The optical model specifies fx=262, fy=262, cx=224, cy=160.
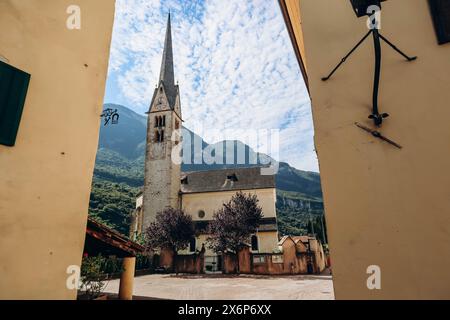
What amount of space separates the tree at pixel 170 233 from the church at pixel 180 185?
9.85ft

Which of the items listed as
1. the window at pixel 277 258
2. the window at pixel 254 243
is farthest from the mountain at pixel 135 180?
the window at pixel 277 258

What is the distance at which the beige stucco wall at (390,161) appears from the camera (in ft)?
6.13

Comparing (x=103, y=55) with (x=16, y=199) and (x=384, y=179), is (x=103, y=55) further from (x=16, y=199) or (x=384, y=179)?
(x=384, y=179)

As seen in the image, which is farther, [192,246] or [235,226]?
[192,246]

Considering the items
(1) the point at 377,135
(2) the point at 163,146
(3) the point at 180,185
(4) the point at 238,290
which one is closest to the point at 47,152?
(1) the point at 377,135

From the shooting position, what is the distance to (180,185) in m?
36.7

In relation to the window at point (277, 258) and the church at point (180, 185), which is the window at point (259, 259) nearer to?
the window at point (277, 258)

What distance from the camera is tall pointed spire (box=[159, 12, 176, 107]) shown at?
39.2 metres

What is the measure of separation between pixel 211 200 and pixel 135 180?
55.7 metres

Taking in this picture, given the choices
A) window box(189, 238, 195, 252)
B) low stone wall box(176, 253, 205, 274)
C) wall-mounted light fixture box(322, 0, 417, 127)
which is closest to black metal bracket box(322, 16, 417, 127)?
wall-mounted light fixture box(322, 0, 417, 127)

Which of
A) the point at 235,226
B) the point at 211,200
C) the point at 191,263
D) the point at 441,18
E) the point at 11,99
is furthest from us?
the point at 211,200

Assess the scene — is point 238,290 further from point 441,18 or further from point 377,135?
point 441,18

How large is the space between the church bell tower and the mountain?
18.1ft
